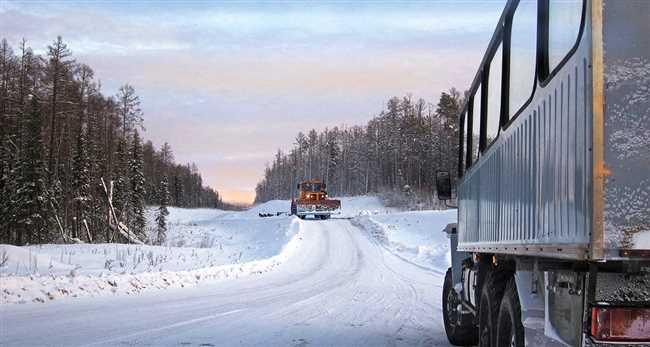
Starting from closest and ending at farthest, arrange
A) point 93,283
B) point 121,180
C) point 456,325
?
point 456,325
point 93,283
point 121,180

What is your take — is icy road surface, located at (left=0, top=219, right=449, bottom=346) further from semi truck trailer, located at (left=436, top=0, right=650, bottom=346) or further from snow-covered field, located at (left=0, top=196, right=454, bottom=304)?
semi truck trailer, located at (left=436, top=0, right=650, bottom=346)

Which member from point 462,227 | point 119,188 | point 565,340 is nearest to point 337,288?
point 462,227

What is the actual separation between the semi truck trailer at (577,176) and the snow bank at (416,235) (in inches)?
668

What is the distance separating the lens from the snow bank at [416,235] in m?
24.5

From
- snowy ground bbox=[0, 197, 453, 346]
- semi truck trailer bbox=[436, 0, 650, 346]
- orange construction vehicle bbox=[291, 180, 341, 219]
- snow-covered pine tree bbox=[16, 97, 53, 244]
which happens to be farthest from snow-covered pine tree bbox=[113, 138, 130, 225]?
semi truck trailer bbox=[436, 0, 650, 346]

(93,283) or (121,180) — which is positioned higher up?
(121,180)

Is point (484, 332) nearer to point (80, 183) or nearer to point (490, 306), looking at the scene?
point (490, 306)

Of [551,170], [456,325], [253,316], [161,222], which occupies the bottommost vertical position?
[161,222]

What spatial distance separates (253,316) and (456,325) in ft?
12.7

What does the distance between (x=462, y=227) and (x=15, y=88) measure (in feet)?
165

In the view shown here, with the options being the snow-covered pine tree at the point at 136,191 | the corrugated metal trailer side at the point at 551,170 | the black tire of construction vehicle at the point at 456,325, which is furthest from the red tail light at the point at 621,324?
the snow-covered pine tree at the point at 136,191

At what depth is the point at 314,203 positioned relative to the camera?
1945 inches

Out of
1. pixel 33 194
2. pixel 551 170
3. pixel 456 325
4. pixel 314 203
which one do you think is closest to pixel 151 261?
pixel 456 325

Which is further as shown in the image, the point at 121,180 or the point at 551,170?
the point at 121,180
